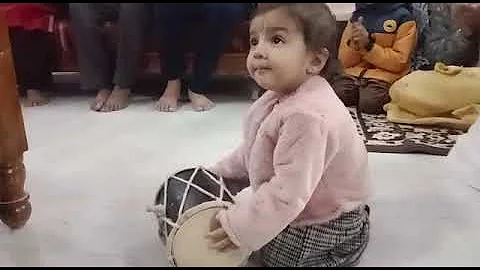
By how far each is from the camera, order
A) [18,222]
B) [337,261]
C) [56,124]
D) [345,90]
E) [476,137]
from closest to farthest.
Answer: [337,261] < [18,222] < [476,137] < [56,124] < [345,90]

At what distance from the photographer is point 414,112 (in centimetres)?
156

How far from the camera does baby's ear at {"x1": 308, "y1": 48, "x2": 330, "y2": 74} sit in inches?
34.9

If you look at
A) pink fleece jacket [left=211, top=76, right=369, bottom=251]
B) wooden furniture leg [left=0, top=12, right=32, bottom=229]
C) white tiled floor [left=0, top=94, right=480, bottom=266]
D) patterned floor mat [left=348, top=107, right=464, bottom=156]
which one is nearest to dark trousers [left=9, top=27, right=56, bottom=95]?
white tiled floor [left=0, top=94, right=480, bottom=266]

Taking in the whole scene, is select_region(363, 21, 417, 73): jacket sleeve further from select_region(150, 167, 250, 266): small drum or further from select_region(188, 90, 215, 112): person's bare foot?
select_region(150, 167, 250, 266): small drum

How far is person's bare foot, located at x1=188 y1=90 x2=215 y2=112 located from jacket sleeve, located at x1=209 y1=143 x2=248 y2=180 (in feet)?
2.04

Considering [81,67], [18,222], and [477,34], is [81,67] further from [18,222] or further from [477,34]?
[477,34]

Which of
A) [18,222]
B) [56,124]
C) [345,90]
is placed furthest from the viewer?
[345,90]

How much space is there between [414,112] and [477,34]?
0.25 m

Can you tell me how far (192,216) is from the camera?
2.88 feet

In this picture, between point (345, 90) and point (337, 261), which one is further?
point (345, 90)

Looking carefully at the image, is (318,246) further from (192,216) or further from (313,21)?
(313,21)

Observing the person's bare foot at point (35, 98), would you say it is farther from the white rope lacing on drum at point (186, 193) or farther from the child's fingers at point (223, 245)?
the child's fingers at point (223, 245)

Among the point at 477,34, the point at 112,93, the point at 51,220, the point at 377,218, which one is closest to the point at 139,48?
the point at 112,93

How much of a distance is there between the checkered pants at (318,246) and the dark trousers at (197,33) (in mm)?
307
